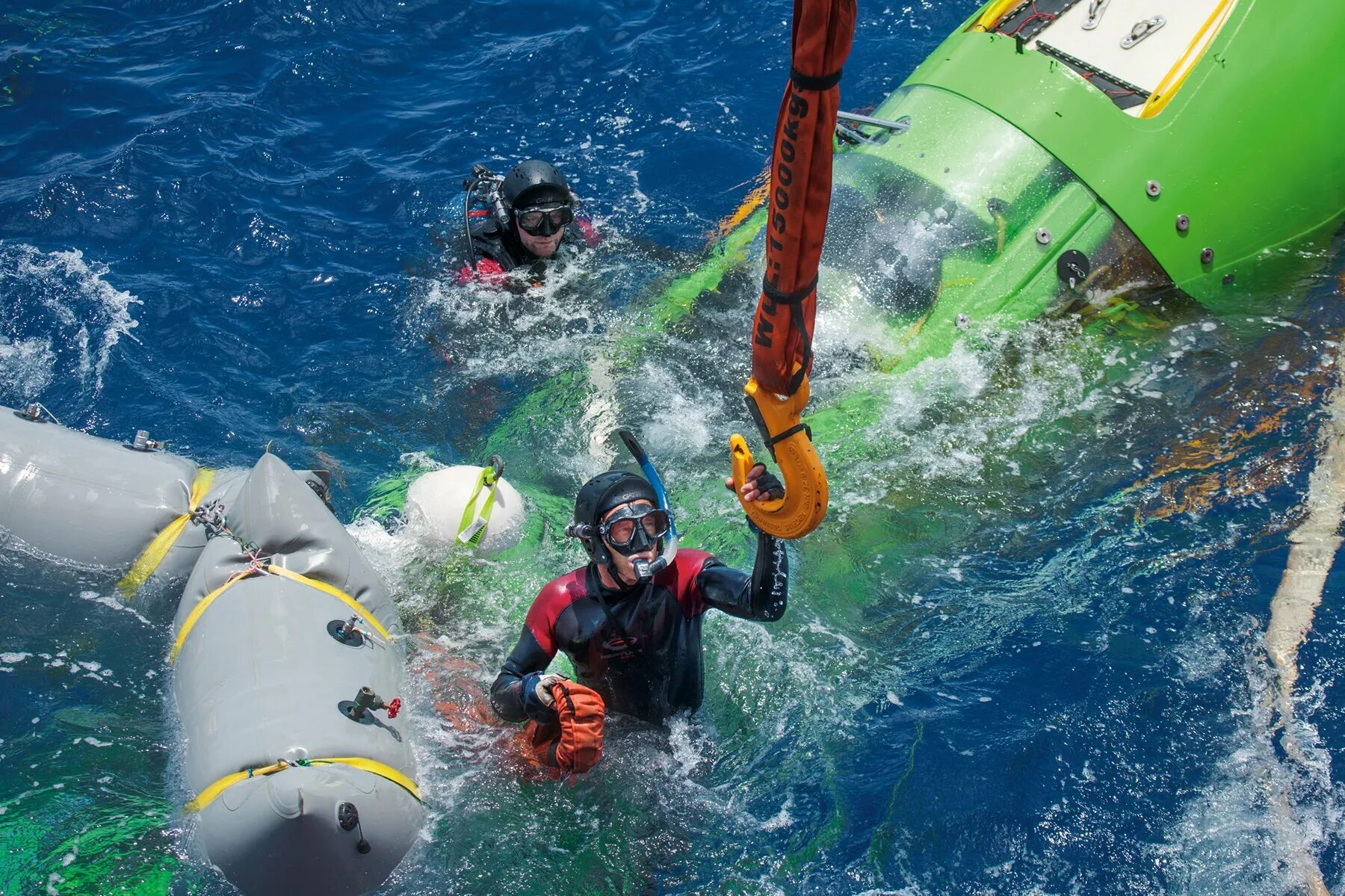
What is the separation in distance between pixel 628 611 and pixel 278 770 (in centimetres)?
122

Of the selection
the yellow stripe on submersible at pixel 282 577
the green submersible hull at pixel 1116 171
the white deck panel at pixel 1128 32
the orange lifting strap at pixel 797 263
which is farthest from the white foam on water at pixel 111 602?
the white deck panel at pixel 1128 32

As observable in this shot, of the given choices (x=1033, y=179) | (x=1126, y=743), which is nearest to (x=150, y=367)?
(x=1033, y=179)

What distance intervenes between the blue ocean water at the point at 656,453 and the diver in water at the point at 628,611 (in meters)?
0.29

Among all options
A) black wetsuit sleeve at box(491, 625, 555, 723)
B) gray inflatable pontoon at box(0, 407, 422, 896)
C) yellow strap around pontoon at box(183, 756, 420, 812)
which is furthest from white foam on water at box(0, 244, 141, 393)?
black wetsuit sleeve at box(491, 625, 555, 723)

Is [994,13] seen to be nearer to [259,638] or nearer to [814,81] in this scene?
[814,81]

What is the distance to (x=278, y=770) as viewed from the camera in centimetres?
355

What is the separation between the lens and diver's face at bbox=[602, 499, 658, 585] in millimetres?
3779

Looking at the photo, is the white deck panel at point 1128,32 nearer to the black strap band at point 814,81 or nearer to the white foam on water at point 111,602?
the black strap band at point 814,81

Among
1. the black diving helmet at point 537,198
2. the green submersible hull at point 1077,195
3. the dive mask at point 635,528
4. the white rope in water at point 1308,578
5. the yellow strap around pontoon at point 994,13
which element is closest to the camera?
the dive mask at point 635,528

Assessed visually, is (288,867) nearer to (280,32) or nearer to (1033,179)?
(1033,179)

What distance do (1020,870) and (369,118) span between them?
22.3 feet

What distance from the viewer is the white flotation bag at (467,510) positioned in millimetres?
5043

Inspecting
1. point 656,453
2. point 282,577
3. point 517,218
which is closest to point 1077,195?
point 656,453

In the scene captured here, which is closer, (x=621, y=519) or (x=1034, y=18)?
(x=621, y=519)
